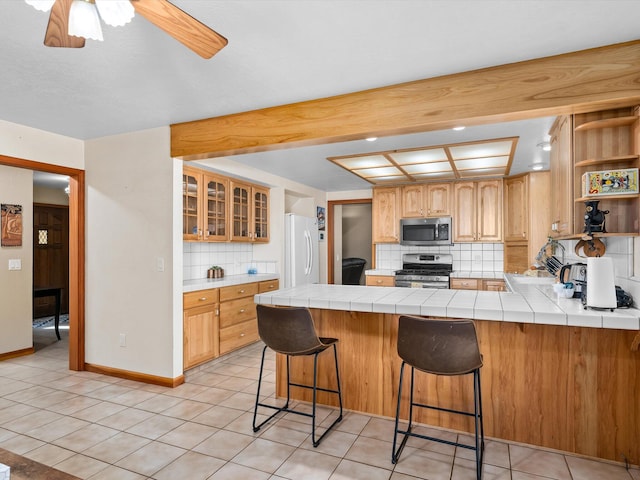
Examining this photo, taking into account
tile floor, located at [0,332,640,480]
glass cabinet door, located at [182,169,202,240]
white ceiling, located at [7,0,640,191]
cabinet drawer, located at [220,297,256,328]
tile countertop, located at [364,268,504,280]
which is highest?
white ceiling, located at [7,0,640,191]

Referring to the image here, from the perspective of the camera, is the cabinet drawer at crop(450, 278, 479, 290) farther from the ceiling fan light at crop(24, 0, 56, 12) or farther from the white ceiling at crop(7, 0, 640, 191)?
the ceiling fan light at crop(24, 0, 56, 12)

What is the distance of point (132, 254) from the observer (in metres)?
3.48

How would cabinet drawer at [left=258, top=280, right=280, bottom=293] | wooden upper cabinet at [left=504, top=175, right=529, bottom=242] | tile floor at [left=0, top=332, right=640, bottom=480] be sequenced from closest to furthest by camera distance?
tile floor at [left=0, top=332, right=640, bottom=480]
cabinet drawer at [left=258, top=280, right=280, bottom=293]
wooden upper cabinet at [left=504, top=175, right=529, bottom=242]

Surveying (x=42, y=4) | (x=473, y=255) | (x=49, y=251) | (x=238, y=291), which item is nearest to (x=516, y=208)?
(x=473, y=255)

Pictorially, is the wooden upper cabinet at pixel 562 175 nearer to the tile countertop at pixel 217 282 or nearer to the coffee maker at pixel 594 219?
the coffee maker at pixel 594 219

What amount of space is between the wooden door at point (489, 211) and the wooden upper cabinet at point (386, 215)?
3.75ft

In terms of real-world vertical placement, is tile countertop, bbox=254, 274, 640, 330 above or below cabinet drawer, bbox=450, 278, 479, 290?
above

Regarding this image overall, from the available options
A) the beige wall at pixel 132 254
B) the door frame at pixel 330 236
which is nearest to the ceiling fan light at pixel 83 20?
the beige wall at pixel 132 254

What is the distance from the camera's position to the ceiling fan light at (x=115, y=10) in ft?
3.91

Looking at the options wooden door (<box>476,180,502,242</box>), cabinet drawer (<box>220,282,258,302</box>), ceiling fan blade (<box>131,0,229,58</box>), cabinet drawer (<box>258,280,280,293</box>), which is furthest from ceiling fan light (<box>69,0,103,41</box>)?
wooden door (<box>476,180,502,242</box>)

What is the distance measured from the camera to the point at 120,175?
3561 millimetres

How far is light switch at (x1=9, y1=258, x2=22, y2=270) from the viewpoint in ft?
14.2

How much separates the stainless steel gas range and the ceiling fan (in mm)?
4430

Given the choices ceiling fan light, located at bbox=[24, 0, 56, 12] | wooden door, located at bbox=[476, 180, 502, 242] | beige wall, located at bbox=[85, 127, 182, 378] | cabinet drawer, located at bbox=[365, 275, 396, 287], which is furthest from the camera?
cabinet drawer, located at bbox=[365, 275, 396, 287]
